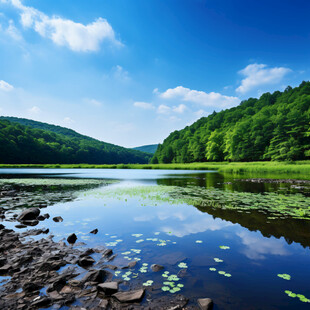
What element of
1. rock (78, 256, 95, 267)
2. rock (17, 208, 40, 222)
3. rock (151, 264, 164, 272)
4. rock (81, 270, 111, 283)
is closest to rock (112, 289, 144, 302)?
rock (81, 270, 111, 283)

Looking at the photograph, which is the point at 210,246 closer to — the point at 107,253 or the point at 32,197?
the point at 107,253

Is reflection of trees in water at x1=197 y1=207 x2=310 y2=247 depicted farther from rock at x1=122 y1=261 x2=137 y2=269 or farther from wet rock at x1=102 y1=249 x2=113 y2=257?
wet rock at x1=102 y1=249 x2=113 y2=257

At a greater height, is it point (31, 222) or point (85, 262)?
point (85, 262)

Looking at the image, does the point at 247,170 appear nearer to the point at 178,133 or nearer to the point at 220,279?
the point at 220,279

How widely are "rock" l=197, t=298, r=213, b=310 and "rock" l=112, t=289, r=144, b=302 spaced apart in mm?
1234

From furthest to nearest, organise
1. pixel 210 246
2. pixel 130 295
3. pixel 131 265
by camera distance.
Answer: pixel 210 246 → pixel 131 265 → pixel 130 295

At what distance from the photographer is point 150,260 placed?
6289mm

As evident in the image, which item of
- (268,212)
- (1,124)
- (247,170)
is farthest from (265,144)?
(1,124)

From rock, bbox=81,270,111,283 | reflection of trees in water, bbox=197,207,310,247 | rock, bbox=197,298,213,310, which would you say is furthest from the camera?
reflection of trees in water, bbox=197,207,310,247

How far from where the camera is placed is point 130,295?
439 centimetres

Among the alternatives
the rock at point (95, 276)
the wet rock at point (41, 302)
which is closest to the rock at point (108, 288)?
the rock at point (95, 276)

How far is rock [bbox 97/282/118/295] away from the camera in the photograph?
14.9 ft

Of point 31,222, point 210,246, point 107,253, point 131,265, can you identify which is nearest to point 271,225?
point 210,246

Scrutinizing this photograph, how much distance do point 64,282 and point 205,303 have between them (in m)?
3.32
